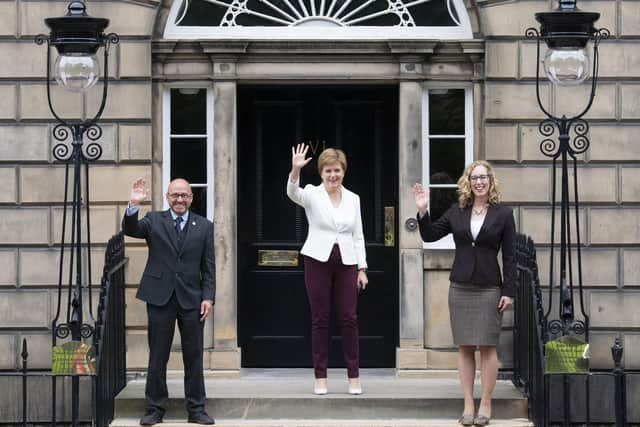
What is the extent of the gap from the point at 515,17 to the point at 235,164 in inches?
109

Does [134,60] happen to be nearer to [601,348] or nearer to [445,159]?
[445,159]

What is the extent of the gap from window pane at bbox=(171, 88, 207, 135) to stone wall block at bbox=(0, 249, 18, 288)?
5.83ft

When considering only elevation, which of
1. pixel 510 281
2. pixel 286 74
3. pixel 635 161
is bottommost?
pixel 510 281

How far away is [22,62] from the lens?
1215 centimetres

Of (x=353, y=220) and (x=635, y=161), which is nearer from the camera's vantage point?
(x=353, y=220)

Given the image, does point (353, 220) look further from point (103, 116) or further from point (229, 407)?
point (103, 116)

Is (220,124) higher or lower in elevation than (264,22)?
lower

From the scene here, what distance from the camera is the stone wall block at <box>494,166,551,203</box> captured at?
12164 millimetres

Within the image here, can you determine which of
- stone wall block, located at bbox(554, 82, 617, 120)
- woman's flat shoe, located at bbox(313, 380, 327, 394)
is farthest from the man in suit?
stone wall block, located at bbox(554, 82, 617, 120)

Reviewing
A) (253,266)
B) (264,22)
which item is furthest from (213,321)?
(264,22)

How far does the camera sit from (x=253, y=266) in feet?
41.7

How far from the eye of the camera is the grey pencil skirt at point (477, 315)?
10148 millimetres

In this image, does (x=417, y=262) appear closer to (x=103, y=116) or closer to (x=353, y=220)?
(x=353, y=220)

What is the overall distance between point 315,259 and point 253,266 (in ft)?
6.89
